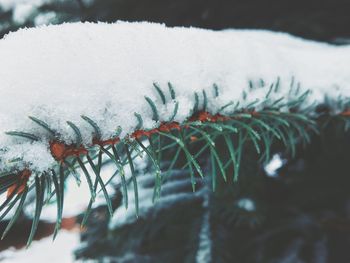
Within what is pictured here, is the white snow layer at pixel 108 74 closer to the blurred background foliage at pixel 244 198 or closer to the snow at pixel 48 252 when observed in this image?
the blurred background foliage at pixel 244 198

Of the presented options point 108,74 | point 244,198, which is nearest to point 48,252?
point 244,198

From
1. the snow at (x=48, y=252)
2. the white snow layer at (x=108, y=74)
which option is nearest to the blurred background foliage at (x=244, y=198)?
the snow at (x=48, y=252)

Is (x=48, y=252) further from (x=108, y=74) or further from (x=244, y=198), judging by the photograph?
(x=108, y=74)

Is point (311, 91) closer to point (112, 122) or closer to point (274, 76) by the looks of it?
point (274, 76)

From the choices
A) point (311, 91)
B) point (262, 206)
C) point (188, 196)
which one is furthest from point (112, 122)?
point (262, 206)

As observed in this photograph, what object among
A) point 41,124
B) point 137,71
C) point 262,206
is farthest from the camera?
point 262,206
